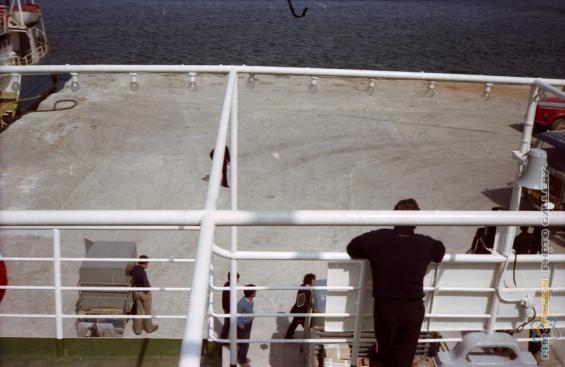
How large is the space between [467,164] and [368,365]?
611 inches

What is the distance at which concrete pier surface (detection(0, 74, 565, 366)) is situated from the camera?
1149cm

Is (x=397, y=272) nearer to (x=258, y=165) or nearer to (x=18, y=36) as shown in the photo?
(x=258, y=165)

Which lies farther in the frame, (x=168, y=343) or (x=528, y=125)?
(x=528, y=125)

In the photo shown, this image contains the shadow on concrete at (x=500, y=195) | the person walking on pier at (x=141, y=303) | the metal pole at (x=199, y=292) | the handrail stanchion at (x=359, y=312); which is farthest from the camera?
the shadow on concrete at (x=500, y=195)

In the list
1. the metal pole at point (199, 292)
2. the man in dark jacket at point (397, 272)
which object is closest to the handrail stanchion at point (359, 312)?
the man in dark jacket at point (397, 272)

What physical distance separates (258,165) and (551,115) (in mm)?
12511

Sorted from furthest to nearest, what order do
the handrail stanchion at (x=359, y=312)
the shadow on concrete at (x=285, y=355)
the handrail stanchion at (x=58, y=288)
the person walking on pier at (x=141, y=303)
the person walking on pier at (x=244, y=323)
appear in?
the person walking on pier at (x=141, y=303) → the shadow on concrete at (x=285, y=355) → the person walking on pier at (x=244, y=323) → the handrail stanchion at (x=58, y=288) → the handrail stanchion at (x=359, y=312)

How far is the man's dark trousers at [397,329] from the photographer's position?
146 inches

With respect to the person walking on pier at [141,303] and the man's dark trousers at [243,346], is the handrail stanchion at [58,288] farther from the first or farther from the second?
the person walking on pier at [141,303]

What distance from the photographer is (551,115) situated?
21922 millimetres

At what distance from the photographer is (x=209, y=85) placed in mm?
28281

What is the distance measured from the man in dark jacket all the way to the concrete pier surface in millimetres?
4924

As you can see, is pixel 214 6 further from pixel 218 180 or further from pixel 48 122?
pixel 218 180

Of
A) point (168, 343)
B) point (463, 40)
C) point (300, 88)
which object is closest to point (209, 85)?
point (300, 88)
